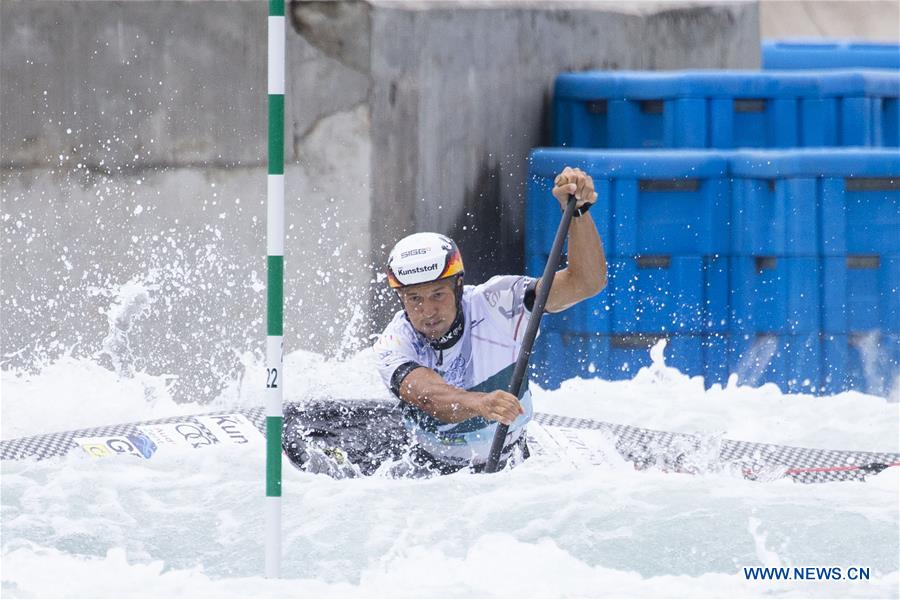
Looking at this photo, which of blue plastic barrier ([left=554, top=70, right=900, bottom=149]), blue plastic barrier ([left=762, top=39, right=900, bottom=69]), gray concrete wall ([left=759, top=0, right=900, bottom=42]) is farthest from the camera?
gray concrete wall ([left=759, top=0, right=900, bottom=42])

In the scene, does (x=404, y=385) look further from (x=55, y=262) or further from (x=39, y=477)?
(x=55, y=262)

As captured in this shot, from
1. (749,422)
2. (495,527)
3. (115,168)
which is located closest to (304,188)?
(115,168)

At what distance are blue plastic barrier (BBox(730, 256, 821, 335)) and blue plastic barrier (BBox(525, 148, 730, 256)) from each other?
0.25 m

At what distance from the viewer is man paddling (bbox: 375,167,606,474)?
5566mm

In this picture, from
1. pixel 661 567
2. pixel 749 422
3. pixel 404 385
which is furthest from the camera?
→ pixel 749 422

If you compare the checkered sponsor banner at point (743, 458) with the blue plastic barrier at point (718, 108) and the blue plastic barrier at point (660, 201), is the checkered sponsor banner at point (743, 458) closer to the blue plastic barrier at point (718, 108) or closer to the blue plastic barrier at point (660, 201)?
the blue plastic barrier at point (660, 201)

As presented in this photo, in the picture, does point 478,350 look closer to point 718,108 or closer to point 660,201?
point 660,201

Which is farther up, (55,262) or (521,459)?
(55,262)

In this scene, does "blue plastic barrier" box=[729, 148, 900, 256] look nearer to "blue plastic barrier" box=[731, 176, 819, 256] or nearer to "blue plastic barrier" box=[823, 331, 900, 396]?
"blue plastic barrier" box=[731, 176, 819, 256]

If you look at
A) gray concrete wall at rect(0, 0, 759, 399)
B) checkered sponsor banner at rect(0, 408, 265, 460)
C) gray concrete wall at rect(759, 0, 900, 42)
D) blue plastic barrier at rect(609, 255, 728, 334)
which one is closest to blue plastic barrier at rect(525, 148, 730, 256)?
blue plastic barrier at rect(609, 255, 728, 334)

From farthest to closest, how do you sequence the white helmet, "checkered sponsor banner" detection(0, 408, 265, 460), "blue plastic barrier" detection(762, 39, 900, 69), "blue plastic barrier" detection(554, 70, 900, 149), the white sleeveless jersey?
"blue plastic barrier" detection(762, 39, 900, 69) → "blue plastic barrier" detection(554, 70, 900, 149) → "checkered sponsor banner" detection(0, 408, 265, 460) → the white sleeveless jersey → the white helmet

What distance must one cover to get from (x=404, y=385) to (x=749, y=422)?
9.60 ft

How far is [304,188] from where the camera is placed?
8398mm

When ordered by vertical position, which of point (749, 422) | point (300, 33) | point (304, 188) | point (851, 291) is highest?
point (300, 33)
